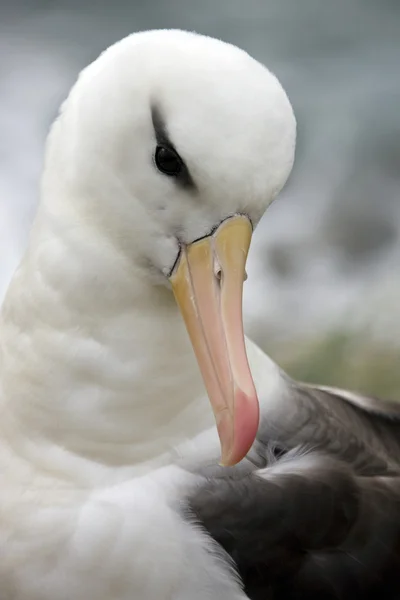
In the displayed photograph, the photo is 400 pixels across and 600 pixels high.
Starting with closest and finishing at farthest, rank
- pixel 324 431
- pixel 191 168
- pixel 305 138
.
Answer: pixel 191 168
pixel 324 431
pixel 305 138

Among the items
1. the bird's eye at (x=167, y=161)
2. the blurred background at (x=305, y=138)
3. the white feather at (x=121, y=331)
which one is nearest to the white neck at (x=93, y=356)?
the white feather at (x=121, y=331)

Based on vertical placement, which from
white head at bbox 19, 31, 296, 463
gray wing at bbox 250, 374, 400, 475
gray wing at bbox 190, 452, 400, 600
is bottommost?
gray wing at bbox 190, 452, 400, 600

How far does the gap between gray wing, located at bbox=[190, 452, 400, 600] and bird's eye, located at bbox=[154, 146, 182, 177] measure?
33 cm

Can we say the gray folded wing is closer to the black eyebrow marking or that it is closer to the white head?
the white head

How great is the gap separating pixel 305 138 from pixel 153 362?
1251 mm

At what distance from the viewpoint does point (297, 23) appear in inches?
82.3

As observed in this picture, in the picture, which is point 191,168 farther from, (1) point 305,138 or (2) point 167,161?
(1) point 305,138

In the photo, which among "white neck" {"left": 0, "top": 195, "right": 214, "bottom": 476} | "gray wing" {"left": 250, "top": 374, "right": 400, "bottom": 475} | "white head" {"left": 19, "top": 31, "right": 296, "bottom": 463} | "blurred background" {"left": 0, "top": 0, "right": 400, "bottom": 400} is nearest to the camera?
"white head" {"left": 19, "top": 31, "right": 296, "bottom": 463}

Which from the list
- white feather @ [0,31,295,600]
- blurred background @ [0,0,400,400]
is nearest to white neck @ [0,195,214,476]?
white feather @ [0,31,295,600]

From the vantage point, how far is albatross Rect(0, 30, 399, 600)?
73cm

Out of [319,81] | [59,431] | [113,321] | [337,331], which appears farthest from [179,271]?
[319,81]

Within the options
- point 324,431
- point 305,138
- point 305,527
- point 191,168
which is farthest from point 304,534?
point 305,138

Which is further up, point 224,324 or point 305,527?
point 224,324

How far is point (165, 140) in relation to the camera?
0.73m
